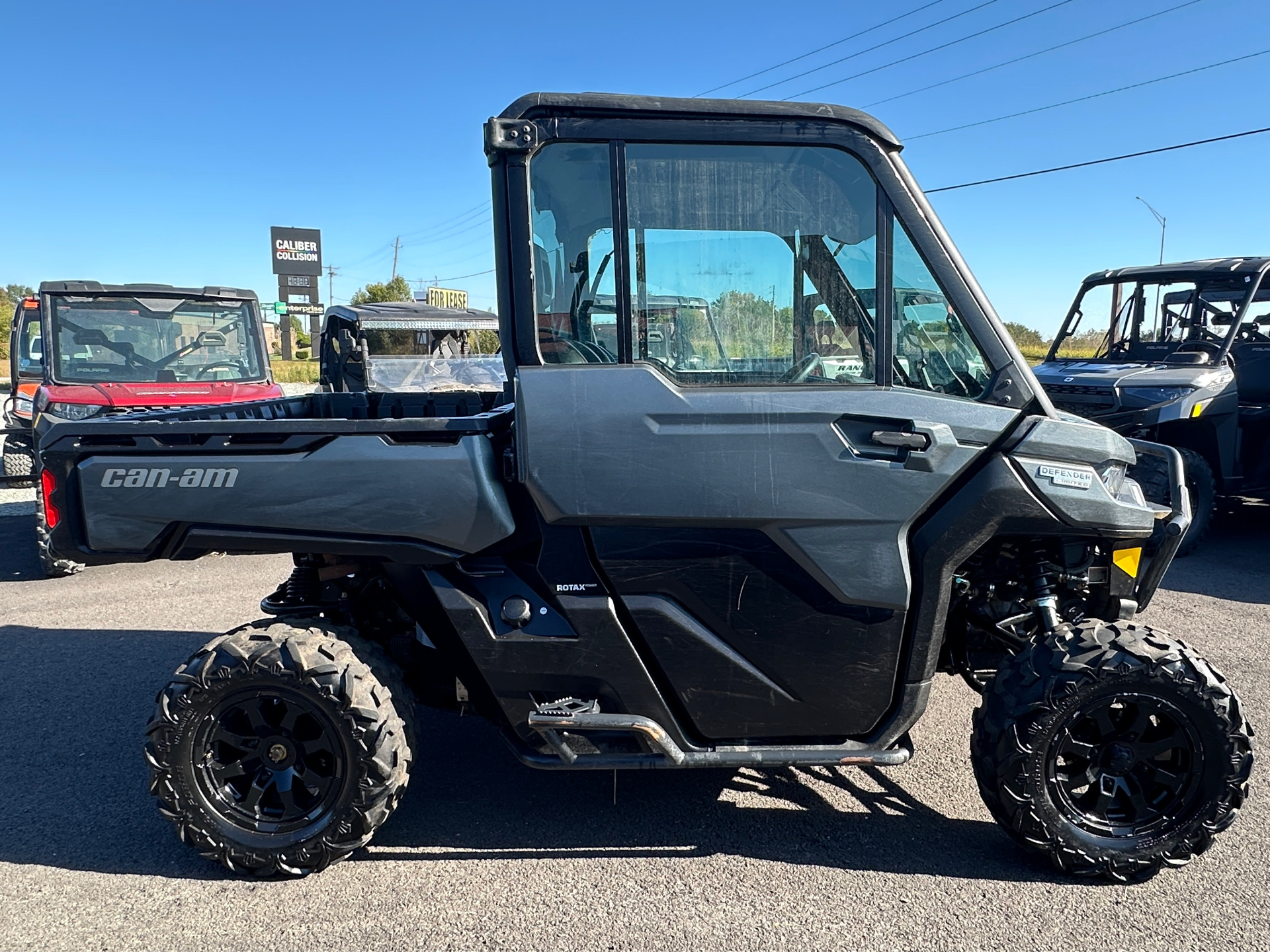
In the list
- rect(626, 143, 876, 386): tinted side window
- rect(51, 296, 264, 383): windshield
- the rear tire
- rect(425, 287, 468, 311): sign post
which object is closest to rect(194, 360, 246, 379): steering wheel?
rect(51, 296, 264, 383): windshield

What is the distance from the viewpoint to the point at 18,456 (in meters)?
8.60

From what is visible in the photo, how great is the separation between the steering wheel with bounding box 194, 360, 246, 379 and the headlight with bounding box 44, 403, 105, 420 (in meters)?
1.26

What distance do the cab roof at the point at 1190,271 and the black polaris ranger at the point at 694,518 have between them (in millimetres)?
6294

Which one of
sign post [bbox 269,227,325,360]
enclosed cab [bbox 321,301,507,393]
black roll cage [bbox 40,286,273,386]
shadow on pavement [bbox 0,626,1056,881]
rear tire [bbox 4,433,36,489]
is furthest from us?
sign post [bbox 269,227,325,360]

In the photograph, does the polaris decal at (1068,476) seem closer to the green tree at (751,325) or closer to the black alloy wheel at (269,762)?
the green tree at (751,325)

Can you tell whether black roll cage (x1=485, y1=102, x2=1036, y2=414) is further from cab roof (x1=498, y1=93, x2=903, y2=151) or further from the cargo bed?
the cargo bed

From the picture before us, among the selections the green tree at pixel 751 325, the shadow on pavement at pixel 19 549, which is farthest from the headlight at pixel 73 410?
the green tree at pixel 751 325

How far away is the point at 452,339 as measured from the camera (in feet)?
45.1

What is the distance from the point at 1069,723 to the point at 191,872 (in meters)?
2.99

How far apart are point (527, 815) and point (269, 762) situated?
3.16 ft

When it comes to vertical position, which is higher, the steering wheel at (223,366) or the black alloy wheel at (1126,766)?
the steering wheel at (223,366)

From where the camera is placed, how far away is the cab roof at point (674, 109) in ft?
8.93

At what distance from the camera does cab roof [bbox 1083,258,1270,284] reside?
312 inches

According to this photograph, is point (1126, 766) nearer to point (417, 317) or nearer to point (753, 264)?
point (753, 264)
